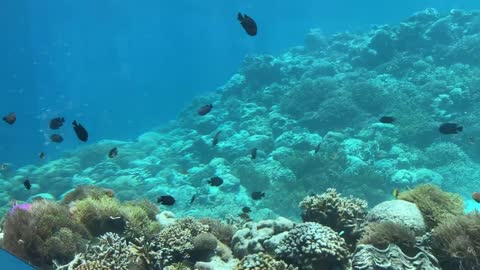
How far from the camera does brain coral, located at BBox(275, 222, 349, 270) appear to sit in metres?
5.08

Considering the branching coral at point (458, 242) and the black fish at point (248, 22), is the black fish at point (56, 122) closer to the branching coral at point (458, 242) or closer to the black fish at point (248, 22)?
the black fish at point (248, 22)

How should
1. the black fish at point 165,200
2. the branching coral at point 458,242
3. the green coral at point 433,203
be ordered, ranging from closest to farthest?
the branching coral at point 458,242 < the green coral at point 433,203 < the black fish at point 165,200

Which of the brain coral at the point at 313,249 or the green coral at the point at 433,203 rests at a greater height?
the green coral at the point at 433,203

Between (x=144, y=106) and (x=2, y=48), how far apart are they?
4909 cm

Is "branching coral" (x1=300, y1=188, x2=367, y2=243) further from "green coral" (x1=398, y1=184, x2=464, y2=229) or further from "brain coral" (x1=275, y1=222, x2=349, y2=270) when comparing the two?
"brain coral" (x1=275, y1=222, x2=349, y2=270)

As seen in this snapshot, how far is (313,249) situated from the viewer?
16.6ft

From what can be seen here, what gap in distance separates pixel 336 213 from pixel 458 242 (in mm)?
2113

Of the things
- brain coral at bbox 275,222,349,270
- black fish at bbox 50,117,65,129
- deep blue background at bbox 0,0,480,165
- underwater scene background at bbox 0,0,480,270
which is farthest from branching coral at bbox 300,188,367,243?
deep blue background at bbox 0,0,480,165

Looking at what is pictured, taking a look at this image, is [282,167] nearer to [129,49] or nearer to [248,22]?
[248,22]

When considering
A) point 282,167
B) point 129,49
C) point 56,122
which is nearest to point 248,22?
point 56,122

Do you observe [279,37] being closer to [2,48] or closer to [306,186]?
[2,48]

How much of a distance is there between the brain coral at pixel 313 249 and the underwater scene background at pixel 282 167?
2 cm

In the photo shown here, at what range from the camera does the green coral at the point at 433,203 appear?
20.1ft

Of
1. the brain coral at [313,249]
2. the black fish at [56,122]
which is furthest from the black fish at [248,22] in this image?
the black fish at [56,122]
